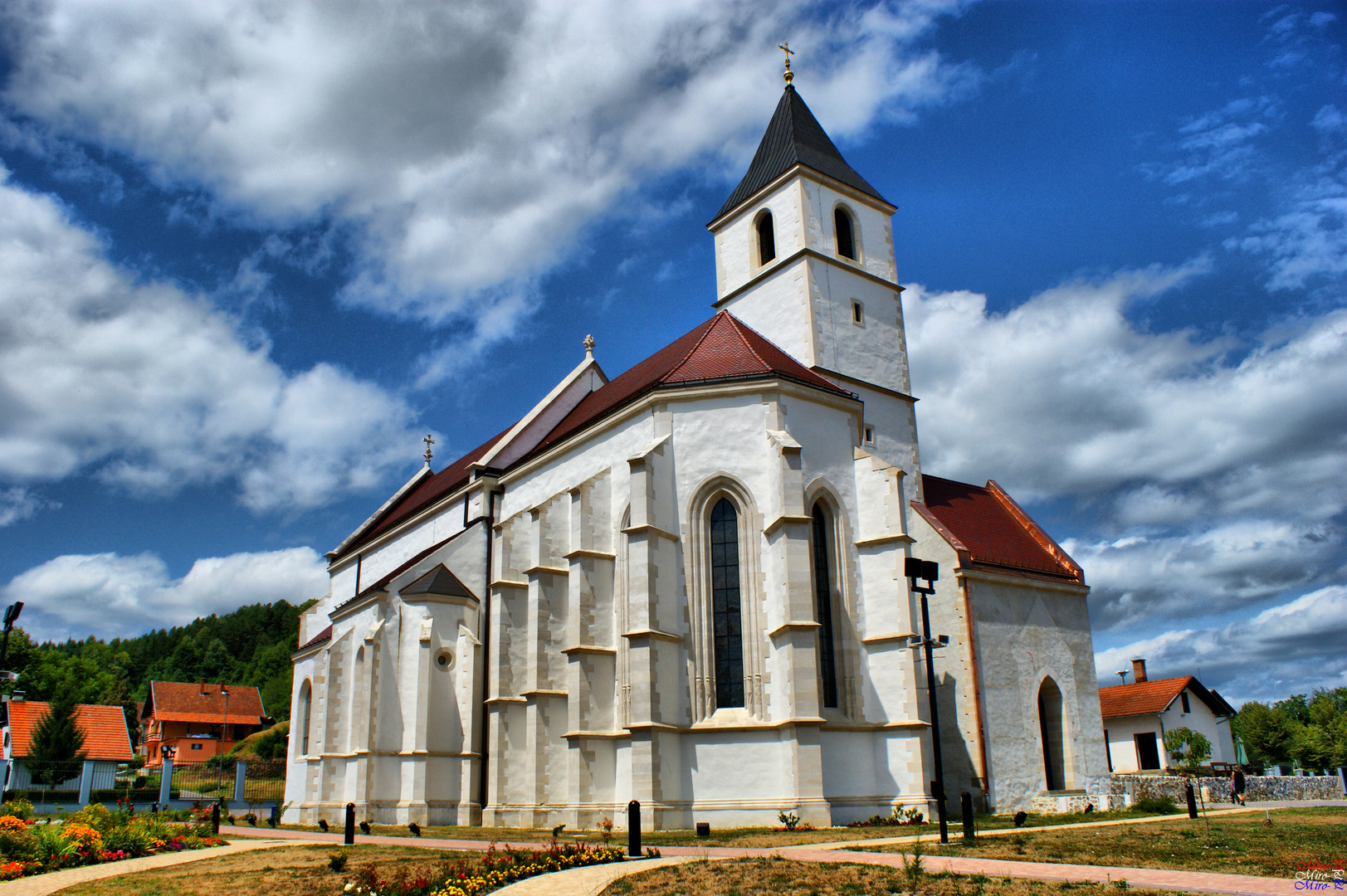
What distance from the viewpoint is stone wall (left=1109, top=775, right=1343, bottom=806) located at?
24422mm

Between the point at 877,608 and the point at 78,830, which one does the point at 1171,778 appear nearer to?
the point at 877,608

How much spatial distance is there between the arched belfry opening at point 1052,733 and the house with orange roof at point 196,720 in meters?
67.0

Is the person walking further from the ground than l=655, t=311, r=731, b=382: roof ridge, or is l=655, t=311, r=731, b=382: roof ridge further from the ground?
l=655, t=311, r=731, b=382: roof ridge

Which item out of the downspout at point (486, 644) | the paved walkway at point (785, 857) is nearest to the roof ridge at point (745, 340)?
the downspout at point (486, 644)

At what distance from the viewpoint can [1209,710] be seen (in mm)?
40094

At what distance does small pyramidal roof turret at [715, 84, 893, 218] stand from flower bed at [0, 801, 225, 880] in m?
25.1

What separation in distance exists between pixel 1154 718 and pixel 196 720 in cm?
7381

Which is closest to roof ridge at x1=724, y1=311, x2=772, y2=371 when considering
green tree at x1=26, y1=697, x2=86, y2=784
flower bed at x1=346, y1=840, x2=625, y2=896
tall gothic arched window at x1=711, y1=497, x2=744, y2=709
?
tall gothic arched window at x1=711, y1=497, x2=744, y2=709

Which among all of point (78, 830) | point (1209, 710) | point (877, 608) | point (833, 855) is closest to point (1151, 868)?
point (833, 855)

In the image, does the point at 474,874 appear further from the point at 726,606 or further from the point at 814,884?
the point at 726,606

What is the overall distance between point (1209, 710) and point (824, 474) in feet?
95.2

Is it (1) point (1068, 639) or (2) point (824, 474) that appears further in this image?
(1) point (1068, 639)

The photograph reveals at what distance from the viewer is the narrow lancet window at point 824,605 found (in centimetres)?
2109

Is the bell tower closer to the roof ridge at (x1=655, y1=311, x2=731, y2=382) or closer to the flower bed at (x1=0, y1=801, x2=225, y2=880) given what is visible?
the roof ridge at (x1=655, y1=311, x2=731, y2=382)
